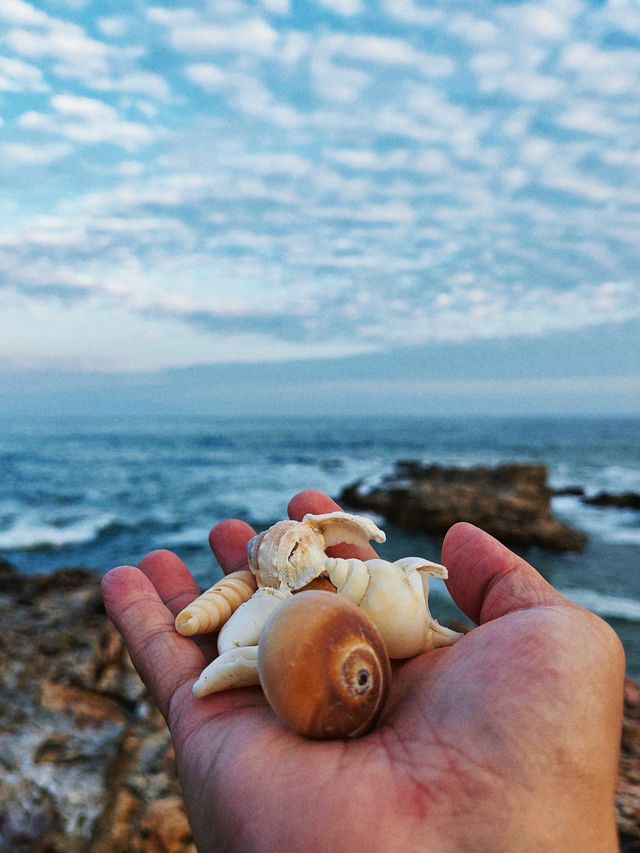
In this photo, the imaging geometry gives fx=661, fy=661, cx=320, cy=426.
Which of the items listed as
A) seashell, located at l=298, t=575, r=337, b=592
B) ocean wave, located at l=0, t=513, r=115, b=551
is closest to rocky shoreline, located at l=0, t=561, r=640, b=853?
seashell, located at l=298, t=575, r=337, b=592

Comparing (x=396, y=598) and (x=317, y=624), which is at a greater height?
(x=317, y=624)

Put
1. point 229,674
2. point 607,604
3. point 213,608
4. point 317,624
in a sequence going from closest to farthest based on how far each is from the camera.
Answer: point 317,624 → point 229,674 → point 213,608 → point 607,604

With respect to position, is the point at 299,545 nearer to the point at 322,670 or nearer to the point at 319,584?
the point at 319,584

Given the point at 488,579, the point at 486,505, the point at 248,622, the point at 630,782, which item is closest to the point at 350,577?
the point at 248,622

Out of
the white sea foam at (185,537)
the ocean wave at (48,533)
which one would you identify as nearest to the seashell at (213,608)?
the white sea foam at (185,537)

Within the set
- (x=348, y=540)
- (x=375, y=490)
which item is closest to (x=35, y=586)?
(x=348, y=540)

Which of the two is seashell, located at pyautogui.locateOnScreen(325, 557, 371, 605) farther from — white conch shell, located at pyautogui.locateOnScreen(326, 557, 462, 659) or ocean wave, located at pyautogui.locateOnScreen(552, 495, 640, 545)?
ocean wave, located at pyautogui.locateOnScreen(552, 495, 640, 545)

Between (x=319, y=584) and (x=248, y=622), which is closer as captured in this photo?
(x=248, y=622)
